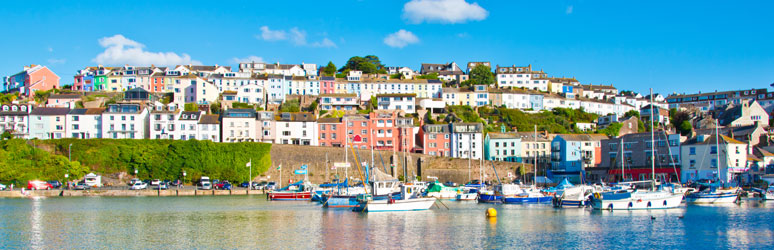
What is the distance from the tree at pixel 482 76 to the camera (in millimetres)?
115562

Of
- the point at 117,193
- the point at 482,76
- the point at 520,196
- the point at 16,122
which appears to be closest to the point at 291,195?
the point at 117,193

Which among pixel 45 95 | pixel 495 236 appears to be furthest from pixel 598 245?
pixel 45 95

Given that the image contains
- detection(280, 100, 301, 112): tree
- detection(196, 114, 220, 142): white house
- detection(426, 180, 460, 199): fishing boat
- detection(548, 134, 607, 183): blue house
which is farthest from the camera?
detection(280, 100, 301, 112): tree

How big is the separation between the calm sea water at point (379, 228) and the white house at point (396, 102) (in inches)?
1912

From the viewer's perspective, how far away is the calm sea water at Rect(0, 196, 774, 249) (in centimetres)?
2834

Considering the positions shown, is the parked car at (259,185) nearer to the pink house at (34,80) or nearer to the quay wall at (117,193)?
the quay wall at (117,193)

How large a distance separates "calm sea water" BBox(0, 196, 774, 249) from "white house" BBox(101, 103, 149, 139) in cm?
2933

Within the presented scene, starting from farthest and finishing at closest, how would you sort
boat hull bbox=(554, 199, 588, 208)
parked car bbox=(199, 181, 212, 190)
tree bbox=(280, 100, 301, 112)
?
tree bbox=(280, 100, 301, 112) → parked car bbox=(199, 181, 212, 190) → boat hull bbox=(554, 199, 588, 208)

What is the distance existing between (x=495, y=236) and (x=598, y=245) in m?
4.75

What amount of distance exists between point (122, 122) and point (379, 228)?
5280 cm

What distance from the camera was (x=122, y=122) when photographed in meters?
76.6

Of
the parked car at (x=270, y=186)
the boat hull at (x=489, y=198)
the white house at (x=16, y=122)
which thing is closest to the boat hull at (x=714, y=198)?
the boat hull at (x=489, y=198)

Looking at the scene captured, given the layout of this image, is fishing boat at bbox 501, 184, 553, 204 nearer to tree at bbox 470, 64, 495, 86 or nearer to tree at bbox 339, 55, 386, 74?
tree at bbox 470, 64, 495, 86

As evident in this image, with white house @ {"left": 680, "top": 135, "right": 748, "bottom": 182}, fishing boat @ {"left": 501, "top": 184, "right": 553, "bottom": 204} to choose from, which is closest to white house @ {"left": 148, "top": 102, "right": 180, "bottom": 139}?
fishing boat @ {"left": 501, "top": 184, "right": 553, "bottom": 204}
